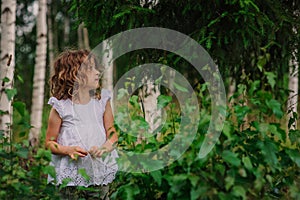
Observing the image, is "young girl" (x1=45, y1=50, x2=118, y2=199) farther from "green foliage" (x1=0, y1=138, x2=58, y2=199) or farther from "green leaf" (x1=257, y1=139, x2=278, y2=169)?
"green leaf" (x1=257, y1=139, x2=278, y2=169)

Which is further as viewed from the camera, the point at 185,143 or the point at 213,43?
the point at 213,43

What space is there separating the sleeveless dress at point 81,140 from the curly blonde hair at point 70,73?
0.26 feet

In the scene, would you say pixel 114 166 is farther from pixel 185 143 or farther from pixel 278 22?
pixel 278 22

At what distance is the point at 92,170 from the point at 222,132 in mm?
957

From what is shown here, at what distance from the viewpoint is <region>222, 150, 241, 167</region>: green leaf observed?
7.16 ft

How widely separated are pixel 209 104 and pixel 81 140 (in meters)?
0.90

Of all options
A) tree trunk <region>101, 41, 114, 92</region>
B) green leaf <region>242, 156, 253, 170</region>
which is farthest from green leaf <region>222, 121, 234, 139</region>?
tree trunk <region>101, 41, 114, 92</region>

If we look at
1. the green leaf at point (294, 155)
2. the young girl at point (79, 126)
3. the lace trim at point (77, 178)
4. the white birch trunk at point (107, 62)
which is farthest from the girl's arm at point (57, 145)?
the white birch trunk at point (107, 62)

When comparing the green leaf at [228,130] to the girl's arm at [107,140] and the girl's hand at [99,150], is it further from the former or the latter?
the girl's hand at [99,150]

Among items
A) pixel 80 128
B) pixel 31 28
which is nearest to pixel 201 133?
pixel 80 128

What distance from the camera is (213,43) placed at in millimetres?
4465

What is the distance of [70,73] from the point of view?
313cm

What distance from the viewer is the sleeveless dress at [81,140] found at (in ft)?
9.62

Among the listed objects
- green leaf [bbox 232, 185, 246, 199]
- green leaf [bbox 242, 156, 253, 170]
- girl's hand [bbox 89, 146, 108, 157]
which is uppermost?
girl's hand [bbox 89, 146, 108, 157]
